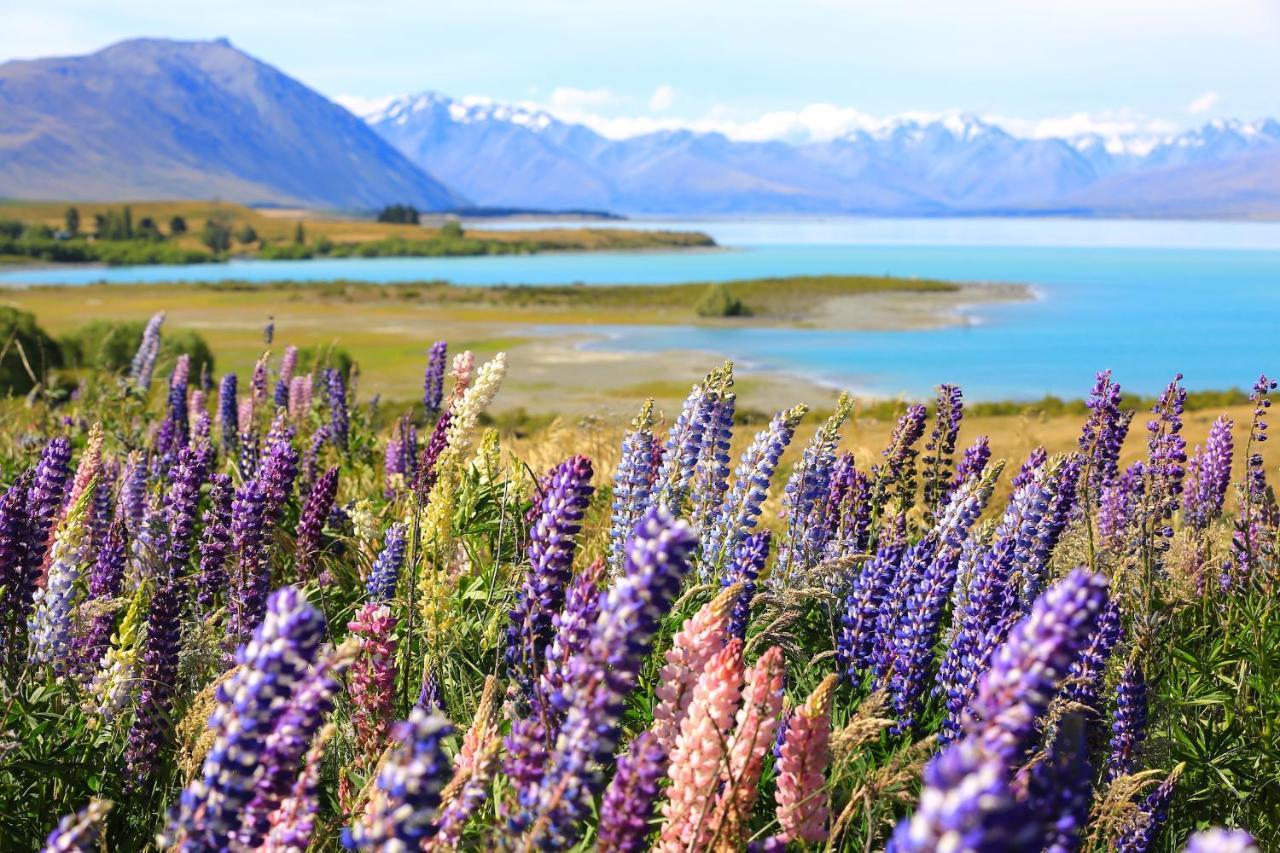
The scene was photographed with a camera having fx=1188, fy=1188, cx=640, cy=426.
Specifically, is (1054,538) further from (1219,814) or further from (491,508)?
(491,508)

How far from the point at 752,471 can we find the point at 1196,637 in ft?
8.88

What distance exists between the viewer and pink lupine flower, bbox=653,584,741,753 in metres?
2.69

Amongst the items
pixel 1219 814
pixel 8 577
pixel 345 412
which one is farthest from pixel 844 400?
pixel 345 412

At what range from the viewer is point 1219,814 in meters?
4.46

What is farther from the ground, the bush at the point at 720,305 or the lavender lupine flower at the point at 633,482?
the lavender lupine flower at the point at 633,482

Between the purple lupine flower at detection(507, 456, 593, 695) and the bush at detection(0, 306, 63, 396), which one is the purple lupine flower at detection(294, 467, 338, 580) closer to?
the purple lupine flower at detection(507, 456, 593, 695)

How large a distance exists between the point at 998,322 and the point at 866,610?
65.9 metres

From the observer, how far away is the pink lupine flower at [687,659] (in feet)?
8.84

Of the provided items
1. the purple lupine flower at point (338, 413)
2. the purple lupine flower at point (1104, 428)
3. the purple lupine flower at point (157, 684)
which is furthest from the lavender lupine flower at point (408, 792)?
the purple lupine flower at point (338, 413)

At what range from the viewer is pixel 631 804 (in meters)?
2.43

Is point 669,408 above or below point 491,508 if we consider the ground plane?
below

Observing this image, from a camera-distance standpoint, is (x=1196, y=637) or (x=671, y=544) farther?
(x=1196, y=637)

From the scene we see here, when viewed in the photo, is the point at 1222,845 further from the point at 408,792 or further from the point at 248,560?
the point at 248,560

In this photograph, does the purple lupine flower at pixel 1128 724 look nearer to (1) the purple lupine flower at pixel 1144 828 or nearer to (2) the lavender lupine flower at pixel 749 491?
(1) the purple lupine flower at pixel 1144 828
